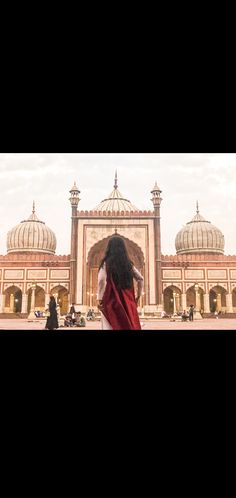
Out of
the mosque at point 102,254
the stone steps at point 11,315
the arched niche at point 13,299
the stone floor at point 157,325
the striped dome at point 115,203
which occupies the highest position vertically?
the striped dome at point 115,203

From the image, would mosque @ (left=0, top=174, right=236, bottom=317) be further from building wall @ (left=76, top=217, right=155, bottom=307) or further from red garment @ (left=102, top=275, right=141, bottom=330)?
red garment @ (left=102, top=275, right=141, bottom=330)

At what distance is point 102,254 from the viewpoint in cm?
959

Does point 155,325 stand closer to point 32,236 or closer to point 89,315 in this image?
point 89,315

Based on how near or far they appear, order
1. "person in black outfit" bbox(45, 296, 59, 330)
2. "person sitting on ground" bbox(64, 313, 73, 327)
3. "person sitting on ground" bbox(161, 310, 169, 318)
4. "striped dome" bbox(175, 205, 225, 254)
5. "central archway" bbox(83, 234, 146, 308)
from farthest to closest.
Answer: "central archway" bbox(83, 234, 146, 308)
"striped dome" bbox(175, 205, 225, 254)
"person sitting on ground" bbox(161, 310, 169, 318)
"person sitting on ground" bbox(64, 313, 73, 327)
"person in black outfit" bbox(45, 296, 59, 330)

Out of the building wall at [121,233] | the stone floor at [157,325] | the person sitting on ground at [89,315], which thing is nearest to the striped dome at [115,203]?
the building wall at [121,233]

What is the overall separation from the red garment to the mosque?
55.9 inches

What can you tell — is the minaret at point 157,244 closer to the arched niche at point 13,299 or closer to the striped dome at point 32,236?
the striped dome at point 32,236

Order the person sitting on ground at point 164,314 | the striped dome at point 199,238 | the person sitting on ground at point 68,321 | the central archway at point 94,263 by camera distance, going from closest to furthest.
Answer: the person sitting on ground at point 68,321
the person sitting on ground at point 164,314
the striped dome at point 199,238
the central archway at point 94,263

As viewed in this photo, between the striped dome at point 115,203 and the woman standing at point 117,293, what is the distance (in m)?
1.56

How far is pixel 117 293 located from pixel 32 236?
169 inches

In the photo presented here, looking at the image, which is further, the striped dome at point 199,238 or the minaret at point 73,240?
the striped dome at point 199,238

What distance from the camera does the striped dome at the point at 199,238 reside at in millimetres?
7659

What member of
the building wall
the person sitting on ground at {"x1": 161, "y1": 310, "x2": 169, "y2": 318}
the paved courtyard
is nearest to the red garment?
the paved courtyard

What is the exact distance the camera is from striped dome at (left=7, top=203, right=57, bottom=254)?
7.32m
